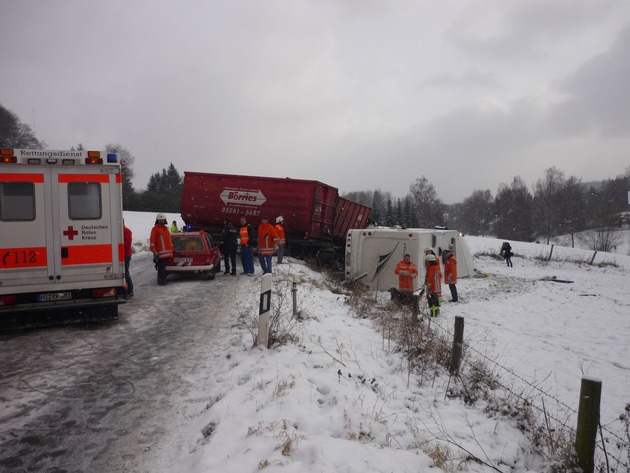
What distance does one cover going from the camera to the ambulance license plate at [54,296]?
639cm

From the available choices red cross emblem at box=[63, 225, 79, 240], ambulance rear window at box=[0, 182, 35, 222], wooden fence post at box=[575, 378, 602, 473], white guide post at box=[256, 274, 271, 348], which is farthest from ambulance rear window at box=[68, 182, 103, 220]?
wooden fence post at box=[575, 378, 602, 473]

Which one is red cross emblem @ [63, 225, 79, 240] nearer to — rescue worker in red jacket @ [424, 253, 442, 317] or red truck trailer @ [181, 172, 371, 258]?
rescue worker in red jacket @ [424, 253, 442, 317]

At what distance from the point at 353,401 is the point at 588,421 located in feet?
7.10

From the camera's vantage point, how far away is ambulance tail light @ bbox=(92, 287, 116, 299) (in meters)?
6.82

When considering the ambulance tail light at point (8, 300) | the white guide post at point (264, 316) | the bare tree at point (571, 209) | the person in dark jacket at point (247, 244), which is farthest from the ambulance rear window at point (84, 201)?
the bare tree at point (571, 209)

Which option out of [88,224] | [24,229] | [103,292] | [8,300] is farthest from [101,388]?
[24,229]

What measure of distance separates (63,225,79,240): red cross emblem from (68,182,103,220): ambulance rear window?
19 cm

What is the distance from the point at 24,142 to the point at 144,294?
62.6 m

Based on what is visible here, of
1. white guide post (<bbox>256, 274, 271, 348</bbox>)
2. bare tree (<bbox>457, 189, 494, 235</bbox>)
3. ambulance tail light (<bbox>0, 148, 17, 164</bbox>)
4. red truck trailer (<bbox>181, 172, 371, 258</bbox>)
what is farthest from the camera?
bare tree (<bbox>457, 189, 494, 235</bbox>)

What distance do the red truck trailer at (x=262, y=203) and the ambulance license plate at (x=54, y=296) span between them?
987 centimetres

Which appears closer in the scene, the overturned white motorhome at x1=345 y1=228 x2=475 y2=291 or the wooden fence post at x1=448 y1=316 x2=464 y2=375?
the wooden fence post at x1=448 y1=316 x2=464 y2=375

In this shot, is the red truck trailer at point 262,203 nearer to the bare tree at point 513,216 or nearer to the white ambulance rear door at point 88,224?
the white ambulance rear door at point 88,224

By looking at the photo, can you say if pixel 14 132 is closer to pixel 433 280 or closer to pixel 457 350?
pixel 433 280

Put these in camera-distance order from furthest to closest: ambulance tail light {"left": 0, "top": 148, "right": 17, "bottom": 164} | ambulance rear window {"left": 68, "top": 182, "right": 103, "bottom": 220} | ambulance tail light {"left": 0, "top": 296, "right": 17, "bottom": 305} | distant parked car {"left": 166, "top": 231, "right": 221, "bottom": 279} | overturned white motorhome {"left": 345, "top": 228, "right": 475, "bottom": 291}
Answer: overturned white motorhome {"left": 345, "top": 228, "right": 475, "bottom": 291} < distant parked car {"left": 166, "top": 231, "right": 221, "bottom": 279} < ambulance rear window {"left": 68, "top": 182, "right": 103, "bottom": 220} < ambulance tail light {"left": 0, "top": 296, "right": 17, "bottom": 305} < ambulance tail light {"left": 0, "top": 148, "right": 17, "bottom": 164}
